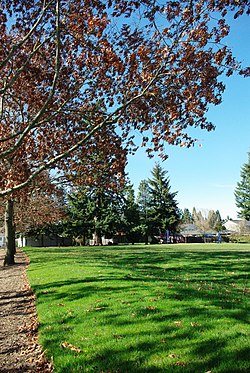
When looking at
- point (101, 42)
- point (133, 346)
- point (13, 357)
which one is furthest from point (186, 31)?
point (13, 357)

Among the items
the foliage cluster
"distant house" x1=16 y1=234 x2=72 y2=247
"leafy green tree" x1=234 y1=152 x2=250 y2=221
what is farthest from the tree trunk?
"leafy green tree" x1=234 y1=152 x2=250 y2=221

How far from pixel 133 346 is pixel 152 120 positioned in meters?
5.81

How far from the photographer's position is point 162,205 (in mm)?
56594

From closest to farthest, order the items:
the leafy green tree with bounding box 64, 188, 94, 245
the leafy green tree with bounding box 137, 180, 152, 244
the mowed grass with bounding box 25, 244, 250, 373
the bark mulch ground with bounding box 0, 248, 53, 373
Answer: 1. the mowed grass with bounding box 25, 244, 250, 373
2. the bark mulch ground with bounding box 0, 248, 53, 373
3. the leafy green tree with bounding box 64, 188, 94, 245
4. the leafy green tree with bounding box 137, 180, 152, 244

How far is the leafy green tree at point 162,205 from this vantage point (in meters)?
55.7

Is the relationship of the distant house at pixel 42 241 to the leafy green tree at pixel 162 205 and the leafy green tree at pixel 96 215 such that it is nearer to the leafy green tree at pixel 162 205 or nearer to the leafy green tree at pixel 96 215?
the leafy green tree at pixel 96 215

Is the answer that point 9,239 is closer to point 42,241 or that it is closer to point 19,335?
point 19,335

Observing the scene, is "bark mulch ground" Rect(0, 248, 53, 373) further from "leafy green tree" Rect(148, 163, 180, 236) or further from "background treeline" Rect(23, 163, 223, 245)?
"leafy green tree" Rect(148, 163, 180, 236)

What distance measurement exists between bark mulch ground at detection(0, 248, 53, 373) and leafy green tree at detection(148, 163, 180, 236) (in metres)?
45.8

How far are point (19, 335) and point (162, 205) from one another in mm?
51129

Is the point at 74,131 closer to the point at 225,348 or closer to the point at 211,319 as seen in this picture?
the point at 211,319

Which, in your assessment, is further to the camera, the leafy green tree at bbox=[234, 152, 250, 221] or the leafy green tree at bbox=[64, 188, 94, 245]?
the leafy green tree at bbox=[234, 152, 250, 221]

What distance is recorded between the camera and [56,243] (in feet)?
188

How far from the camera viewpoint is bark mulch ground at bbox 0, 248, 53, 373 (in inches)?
184
